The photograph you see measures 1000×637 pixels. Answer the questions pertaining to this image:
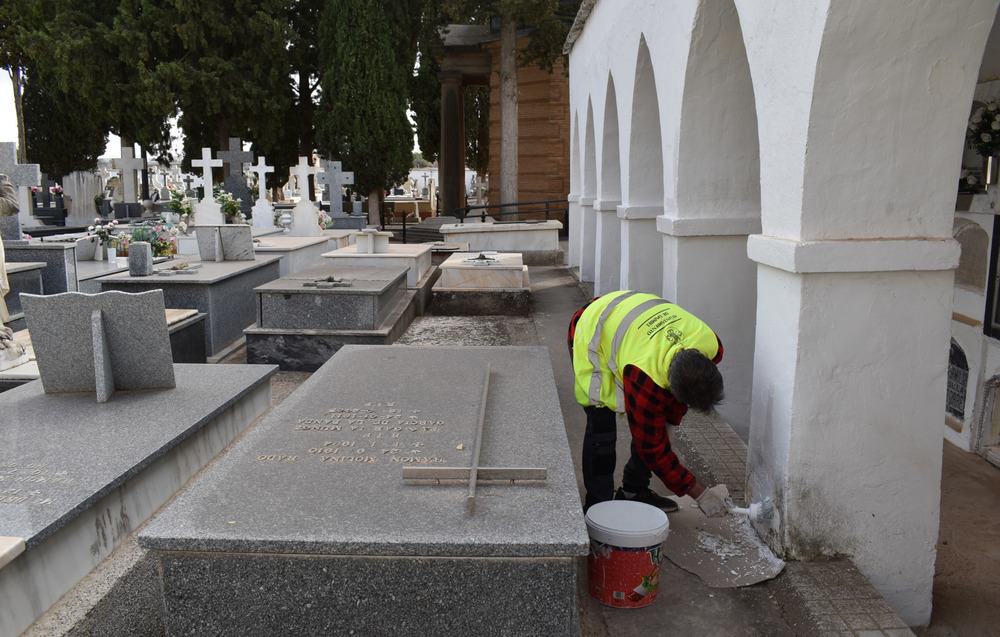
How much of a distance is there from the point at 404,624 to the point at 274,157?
76.0 ft

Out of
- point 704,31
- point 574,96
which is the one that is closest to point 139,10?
point 574,96

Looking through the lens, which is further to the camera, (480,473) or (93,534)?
(93,534)

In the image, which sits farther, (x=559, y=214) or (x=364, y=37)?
(x=559, y=214)

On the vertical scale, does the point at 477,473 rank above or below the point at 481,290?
above

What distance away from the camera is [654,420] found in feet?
11.2

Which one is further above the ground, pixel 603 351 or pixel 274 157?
pixel 274 157

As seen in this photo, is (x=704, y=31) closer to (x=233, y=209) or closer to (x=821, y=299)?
(x=821, y=299)

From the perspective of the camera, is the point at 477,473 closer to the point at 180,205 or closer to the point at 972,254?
the point at 972,254

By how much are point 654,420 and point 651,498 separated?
698 mm

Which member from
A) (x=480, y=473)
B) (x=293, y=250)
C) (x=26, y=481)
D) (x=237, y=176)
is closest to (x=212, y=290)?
(x=293, y=250)

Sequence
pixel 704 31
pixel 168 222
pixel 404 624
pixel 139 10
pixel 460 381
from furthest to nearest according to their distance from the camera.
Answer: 1. pixel 139 10
2. pixel 168 222
3. pixel 704 31
4. pixel 460 381
5. pixel 404 624

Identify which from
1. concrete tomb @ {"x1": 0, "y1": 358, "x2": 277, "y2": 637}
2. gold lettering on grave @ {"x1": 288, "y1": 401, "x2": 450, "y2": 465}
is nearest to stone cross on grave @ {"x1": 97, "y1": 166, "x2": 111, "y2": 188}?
concrete tomb @ {"x1": 0, "y1": 358, "x2": 277, "y2": 637}

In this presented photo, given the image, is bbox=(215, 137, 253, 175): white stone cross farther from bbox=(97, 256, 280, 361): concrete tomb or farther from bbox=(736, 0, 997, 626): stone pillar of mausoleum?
bbox=(736, 0, 997, 626): stone pillar of mausoleum

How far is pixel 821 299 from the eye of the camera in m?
3.37
